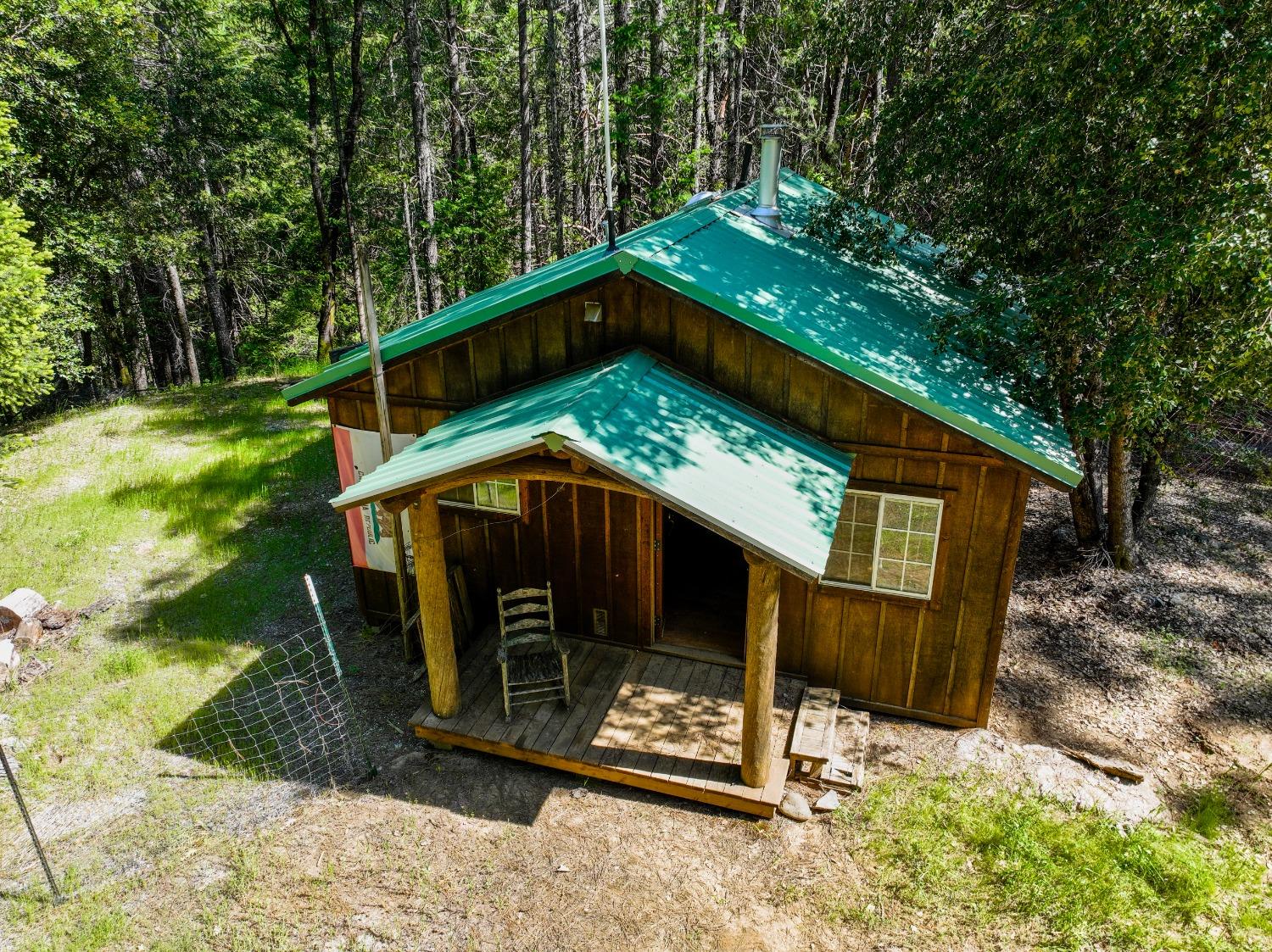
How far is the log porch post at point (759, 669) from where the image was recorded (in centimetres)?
576

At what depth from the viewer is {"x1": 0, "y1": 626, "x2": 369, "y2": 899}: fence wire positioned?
20.2 feet

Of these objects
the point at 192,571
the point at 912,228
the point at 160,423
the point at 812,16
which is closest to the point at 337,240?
the point at 160,423

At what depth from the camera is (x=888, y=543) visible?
7.13 meters

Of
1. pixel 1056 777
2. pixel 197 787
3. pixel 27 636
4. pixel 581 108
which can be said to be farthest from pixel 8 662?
pixel 581 108

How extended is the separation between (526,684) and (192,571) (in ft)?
22.0

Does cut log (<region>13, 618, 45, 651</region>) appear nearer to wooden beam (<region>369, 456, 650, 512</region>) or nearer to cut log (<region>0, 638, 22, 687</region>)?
cut log (<region>0, 638, 22, 687</region>)

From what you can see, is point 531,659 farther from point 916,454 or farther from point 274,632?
point 916,454

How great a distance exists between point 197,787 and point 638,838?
4014 millimetres

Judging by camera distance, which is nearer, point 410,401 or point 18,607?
point 410,401

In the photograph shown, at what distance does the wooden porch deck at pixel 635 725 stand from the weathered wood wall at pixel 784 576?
1.86ft

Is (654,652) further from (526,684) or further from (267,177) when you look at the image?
(267,177)

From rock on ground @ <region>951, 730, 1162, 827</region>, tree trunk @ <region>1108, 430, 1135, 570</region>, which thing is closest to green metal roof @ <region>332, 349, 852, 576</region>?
rock on ground @ <region>951, 730, 1162, 827</region>

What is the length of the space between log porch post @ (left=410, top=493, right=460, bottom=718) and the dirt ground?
61cm

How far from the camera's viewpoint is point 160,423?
693 inches
